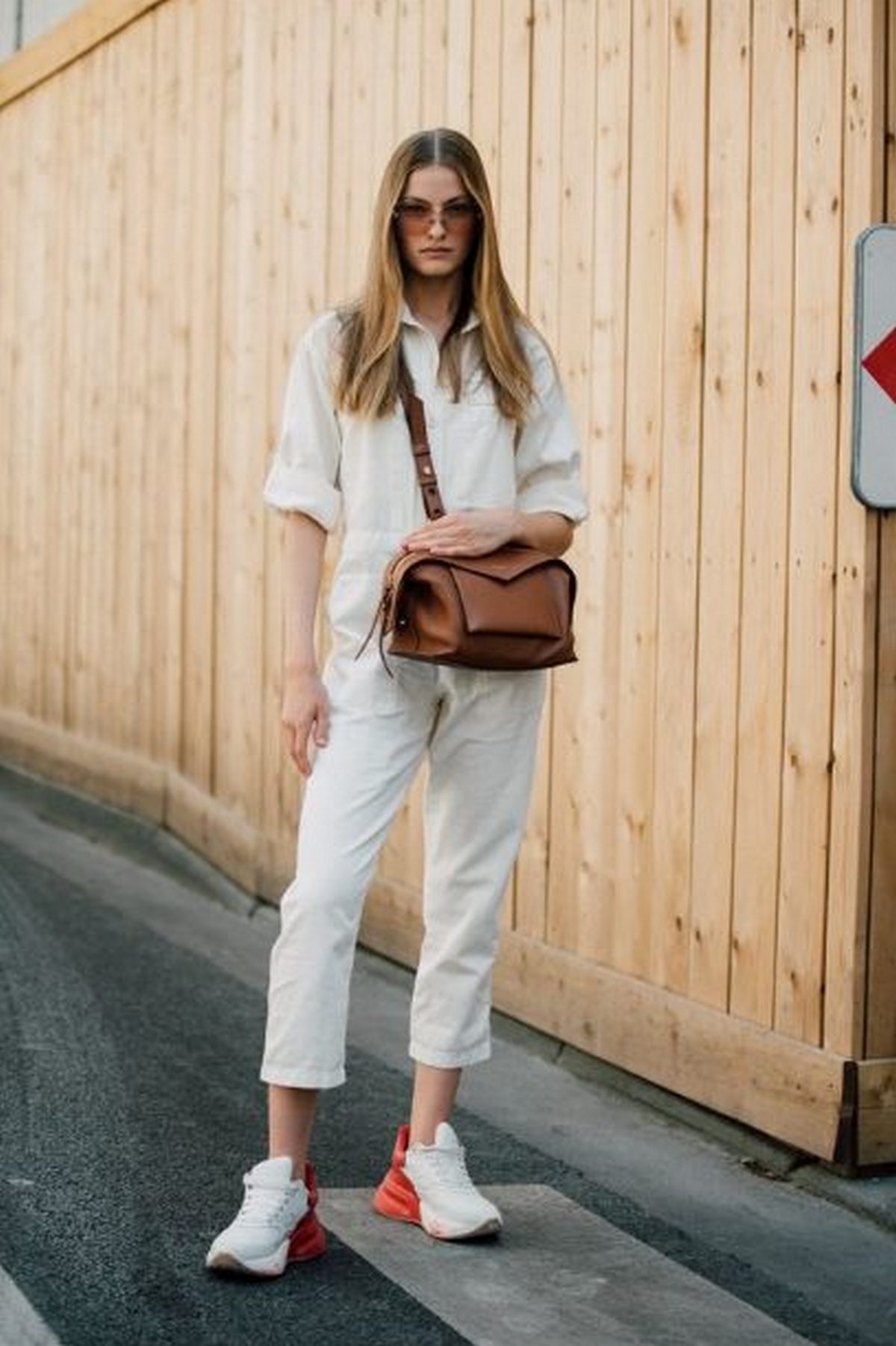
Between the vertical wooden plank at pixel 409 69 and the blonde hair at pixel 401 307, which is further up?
the vertical wooden plank at pixel 409 69

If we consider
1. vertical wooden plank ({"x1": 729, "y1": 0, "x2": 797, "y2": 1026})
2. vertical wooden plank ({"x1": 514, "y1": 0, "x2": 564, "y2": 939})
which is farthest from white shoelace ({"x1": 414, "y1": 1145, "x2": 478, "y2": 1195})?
vertical wooden plank ({"x1": 514, "y1": 0, "x2": 564, "y2": 939})

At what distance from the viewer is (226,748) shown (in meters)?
9.13

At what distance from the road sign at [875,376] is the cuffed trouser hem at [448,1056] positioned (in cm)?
132

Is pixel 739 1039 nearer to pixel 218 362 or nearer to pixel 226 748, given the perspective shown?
pixel 226 748

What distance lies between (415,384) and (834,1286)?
1775mm

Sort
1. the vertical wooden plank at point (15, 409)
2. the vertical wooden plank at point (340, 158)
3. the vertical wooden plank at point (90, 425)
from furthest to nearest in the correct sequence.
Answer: the vertical wooden plank at point (15, 409), the vertical wooden plank at point (90, 425), the vertical wooden plank at point (340, 158)

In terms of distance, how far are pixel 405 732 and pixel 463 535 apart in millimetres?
370

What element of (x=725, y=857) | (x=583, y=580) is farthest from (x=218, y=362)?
(x=725, y=857)

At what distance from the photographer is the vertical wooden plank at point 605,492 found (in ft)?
19.9

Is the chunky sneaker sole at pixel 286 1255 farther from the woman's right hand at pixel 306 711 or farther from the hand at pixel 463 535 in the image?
the hand at pixel 463 535

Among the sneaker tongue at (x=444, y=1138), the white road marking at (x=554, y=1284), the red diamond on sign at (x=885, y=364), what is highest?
the red diamond on sign at (x=885, y=364)

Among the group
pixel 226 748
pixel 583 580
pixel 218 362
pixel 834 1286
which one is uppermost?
pixel 218 362

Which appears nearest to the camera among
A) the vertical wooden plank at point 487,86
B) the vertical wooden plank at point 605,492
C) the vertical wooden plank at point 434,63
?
the vertical wooden plank at point 605,492

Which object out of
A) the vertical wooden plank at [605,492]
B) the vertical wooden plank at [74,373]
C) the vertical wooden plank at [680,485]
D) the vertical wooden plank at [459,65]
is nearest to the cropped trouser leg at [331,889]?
the vertical wooden plank at [680,485]
